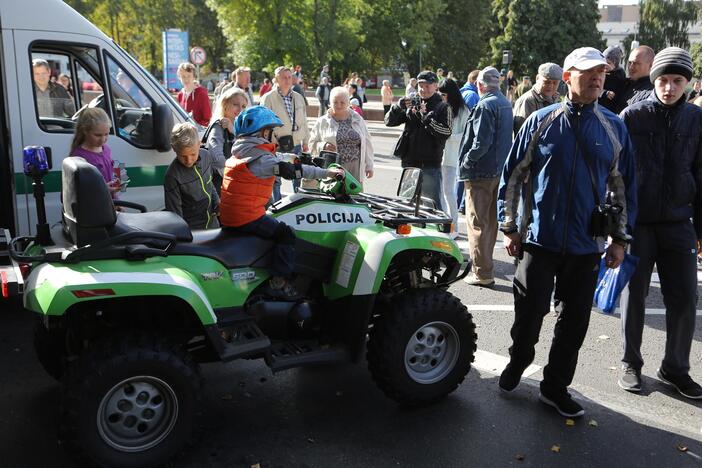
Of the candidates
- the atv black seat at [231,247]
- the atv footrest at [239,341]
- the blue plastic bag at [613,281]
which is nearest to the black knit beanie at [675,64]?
the blue plastic bag at [613,281]

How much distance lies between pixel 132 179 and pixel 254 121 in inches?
95.2

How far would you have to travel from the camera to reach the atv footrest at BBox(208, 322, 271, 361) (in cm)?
388

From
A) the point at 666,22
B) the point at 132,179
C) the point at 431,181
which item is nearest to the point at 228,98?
the point at 132,179

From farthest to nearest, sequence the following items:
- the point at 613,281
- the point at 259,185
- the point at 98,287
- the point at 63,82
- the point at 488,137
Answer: the point at 488,137 → the point at 63,82 → the point at 613,281 → the point at 259,185 → the point at 98,287

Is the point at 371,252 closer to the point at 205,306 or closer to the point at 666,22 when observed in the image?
the point at 205,306

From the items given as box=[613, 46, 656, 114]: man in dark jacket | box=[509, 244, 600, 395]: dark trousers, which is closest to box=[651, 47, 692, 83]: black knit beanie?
box=[509, 244, 600, 395]: dark trousers

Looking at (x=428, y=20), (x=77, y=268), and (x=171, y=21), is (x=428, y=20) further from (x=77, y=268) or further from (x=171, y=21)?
(x=77, y=268)

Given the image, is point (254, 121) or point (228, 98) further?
point (228, 98)

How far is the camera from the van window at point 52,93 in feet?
19.5

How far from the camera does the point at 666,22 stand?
3312 inches

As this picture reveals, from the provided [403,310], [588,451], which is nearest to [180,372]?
[403,310]

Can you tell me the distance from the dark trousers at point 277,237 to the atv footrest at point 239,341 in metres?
0.35

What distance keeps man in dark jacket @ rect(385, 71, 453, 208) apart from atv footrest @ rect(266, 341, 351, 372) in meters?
3.88

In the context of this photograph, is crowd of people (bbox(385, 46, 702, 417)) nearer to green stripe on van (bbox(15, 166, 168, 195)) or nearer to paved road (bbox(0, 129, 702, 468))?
paved road (bbox(0, 129, 702, 468))
